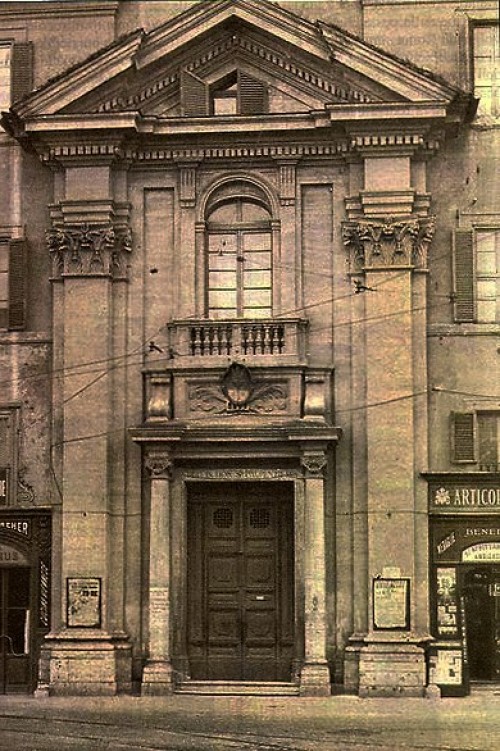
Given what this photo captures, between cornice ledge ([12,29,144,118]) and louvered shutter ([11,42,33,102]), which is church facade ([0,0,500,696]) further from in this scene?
louvered shutter ([11,42,33,102])

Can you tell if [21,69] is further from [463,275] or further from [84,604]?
[84,604]

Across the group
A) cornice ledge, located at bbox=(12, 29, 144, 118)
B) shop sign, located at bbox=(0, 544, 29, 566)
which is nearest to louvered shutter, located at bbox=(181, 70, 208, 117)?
cornice ledge, located at bbox=(12, 29, 144, 118)

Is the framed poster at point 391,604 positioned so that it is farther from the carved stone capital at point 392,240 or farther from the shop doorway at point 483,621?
the carved stone capital at point 392,240

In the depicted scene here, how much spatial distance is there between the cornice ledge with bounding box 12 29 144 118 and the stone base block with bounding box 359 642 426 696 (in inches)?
404

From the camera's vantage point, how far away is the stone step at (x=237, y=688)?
24.3 metres

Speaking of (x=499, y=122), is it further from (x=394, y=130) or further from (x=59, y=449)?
(x=59, y=449)

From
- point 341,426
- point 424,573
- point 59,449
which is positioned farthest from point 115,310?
point 424,573

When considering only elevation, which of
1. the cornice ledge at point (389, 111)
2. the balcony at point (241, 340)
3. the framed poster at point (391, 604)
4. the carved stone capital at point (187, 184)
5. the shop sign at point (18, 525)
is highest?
the cornice ledge at point (389, 111)

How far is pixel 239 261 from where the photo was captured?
2556 cm

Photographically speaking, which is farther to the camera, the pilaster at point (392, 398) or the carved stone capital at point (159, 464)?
the carved stone capital at point (159, 464)

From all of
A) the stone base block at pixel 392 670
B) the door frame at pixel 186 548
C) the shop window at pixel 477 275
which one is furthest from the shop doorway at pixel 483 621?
the shop window at pixel 477 275

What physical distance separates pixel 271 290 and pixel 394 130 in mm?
3340

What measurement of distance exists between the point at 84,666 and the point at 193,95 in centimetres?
961

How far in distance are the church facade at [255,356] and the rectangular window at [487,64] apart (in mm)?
34
